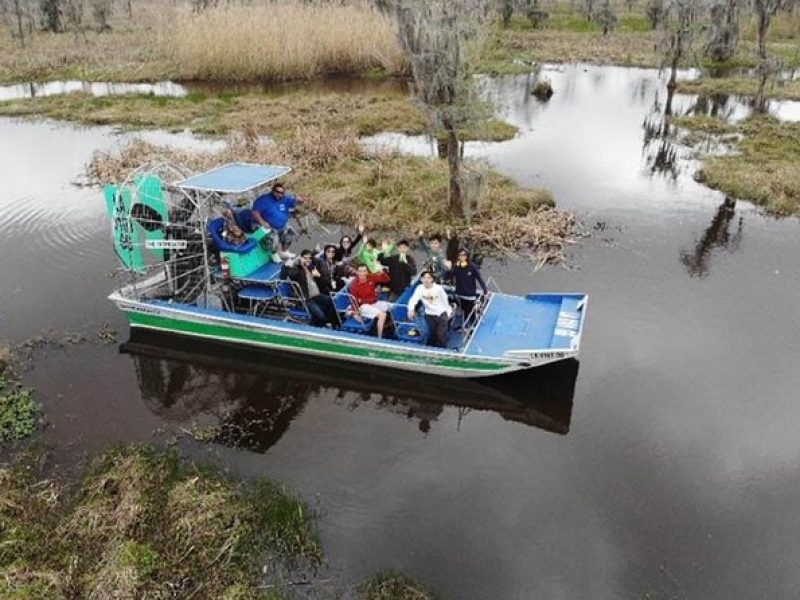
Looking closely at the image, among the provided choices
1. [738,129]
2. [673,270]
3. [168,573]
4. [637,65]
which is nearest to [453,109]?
[673,270]

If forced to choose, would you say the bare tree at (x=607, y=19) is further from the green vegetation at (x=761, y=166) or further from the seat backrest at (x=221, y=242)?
the seat backrest at (x=221, y=242)

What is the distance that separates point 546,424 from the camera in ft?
33.9

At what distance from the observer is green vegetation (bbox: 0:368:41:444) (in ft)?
32.7

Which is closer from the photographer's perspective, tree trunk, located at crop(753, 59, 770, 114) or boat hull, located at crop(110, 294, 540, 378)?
boat hull, located at crop(110, 294, 540, 378)

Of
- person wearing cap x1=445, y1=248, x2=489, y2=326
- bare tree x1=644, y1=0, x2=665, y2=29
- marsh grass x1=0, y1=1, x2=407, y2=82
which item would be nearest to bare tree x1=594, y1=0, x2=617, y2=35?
bare tree x1=644, y1=0, x2=665, y2=29

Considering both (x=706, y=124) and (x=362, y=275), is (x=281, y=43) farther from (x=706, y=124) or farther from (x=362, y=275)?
(x=362, y=275)

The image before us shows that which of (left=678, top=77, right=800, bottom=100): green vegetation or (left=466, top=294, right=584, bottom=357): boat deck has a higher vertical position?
(left=678, top=77, right=800, bottom=100): green vegetation

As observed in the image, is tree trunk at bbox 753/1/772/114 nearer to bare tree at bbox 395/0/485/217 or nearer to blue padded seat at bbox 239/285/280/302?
bare tree at bbox 395/0/485/217

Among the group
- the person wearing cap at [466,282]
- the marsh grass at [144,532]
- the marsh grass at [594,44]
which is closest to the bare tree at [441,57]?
the person wearing cap at [466,282]

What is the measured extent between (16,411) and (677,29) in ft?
102

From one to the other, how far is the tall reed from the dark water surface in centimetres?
1910

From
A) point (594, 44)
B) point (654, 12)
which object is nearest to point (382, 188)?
point (594, 44)

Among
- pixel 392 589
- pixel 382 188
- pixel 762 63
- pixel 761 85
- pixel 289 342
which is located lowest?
pixel 392 589

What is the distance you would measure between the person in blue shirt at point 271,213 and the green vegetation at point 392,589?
6.41m
